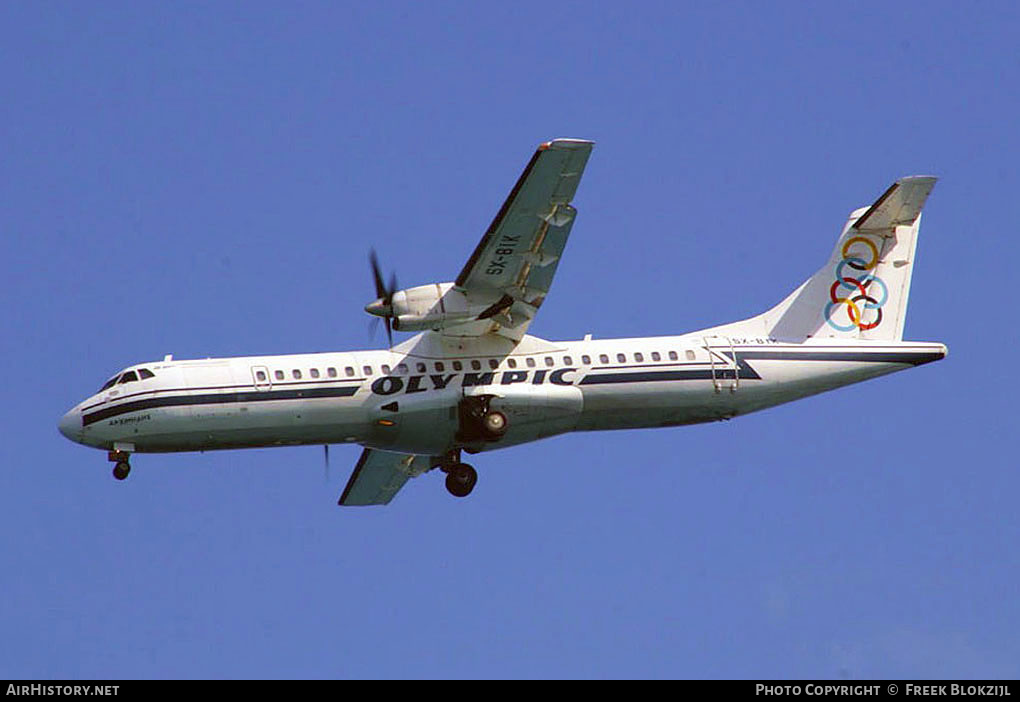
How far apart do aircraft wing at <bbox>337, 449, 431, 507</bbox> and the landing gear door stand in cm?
387

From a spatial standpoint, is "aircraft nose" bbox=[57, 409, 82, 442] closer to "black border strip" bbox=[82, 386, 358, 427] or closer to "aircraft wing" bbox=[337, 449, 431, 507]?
"black border strip" bbox=[82, 386, 358, 427]

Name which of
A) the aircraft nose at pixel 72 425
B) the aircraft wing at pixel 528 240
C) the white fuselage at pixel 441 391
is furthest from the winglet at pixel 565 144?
the aircraft nose at pixel 72 425

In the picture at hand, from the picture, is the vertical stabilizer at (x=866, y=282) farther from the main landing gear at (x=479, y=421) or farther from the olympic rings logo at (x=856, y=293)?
the main landing gear at (x=479, y=421)

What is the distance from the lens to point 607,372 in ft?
106

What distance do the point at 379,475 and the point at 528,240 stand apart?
749cm

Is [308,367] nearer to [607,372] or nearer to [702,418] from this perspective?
[607,372]

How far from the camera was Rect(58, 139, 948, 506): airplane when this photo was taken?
3086 centimetres

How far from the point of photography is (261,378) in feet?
103

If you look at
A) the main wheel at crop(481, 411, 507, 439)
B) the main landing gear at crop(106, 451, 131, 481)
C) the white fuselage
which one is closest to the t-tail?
the white fuselage

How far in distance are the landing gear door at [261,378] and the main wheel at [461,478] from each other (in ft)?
13.3

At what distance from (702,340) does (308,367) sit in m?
7.73
